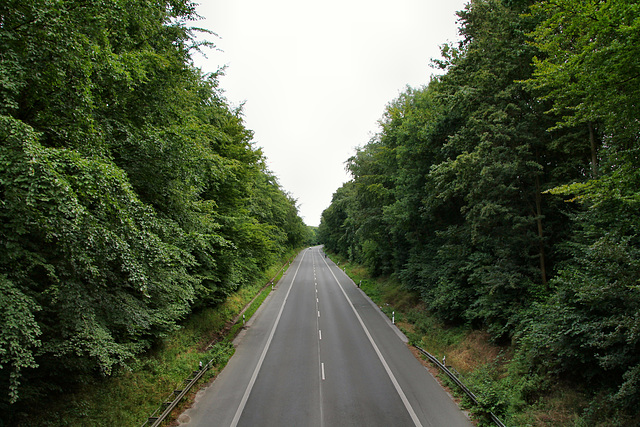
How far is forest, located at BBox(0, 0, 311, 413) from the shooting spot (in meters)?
4.71

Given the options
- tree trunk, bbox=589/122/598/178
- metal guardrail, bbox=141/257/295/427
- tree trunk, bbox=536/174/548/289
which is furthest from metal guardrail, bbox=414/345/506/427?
metal guardrail, bbox=141/257/295/427

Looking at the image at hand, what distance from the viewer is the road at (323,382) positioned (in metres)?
8.58

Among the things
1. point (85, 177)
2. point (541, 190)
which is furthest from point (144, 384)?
point (541, 190)

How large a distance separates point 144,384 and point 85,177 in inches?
298

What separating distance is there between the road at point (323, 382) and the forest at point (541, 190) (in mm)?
2885

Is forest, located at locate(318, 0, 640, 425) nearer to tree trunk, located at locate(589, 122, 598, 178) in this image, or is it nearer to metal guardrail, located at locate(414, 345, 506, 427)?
tree trunk, located at locate(589, 122, 598, 178)

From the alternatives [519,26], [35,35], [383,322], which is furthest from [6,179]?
[383,322]

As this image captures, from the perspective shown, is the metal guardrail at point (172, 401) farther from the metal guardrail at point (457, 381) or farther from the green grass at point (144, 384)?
the metal guardrail at point (457, 381)

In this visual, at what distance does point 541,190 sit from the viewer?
1138 centimetres

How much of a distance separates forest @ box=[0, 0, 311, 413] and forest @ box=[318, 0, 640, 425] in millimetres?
9169

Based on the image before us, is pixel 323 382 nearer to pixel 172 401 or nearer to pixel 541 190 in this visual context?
pixel 172 401

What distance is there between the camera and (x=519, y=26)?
1118 centimetres

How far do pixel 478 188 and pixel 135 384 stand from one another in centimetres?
1311

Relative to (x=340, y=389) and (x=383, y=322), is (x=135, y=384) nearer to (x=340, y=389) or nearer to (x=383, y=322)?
(x=340, y=389)
